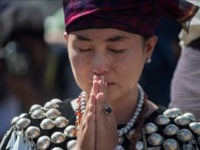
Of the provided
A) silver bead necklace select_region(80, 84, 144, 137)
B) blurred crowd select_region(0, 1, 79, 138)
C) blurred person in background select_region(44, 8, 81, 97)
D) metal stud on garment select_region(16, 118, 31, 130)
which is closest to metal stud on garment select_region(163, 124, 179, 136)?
silver bead necklace select_region(80, 84, 144, 137)

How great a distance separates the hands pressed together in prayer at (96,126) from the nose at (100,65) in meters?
0.07

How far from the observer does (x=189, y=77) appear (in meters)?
4.88

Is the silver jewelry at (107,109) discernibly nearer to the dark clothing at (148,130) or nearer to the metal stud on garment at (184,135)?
the dark clothing at (148,130)

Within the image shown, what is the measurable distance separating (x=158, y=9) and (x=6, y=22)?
3.21 metres

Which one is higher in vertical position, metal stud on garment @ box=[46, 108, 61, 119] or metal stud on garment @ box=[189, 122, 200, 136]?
metal stud on garment @ box=[46, 108, 61, 119]

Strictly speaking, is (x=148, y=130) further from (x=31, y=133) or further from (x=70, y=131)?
(x=31, y=133)

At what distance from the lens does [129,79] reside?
13.7ft

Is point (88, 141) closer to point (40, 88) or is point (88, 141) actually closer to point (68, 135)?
point (68, 135)

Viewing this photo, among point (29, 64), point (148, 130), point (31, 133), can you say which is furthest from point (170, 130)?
point (29, 64)

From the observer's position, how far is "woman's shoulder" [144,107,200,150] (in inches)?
169

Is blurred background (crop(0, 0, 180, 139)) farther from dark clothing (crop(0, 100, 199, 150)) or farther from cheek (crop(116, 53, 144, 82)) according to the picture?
cheek (crop(116, 53, 144, 82))

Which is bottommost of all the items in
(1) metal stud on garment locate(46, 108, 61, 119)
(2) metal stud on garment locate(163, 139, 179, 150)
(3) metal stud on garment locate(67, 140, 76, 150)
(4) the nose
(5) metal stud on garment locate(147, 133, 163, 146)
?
(2) metal stud on garment locate(163, 139, 179, 150)

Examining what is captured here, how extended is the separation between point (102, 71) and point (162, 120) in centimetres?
45

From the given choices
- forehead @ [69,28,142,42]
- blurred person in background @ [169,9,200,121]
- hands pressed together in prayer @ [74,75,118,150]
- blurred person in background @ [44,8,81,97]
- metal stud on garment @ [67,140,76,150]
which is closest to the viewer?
hands pressed together in prayer @ [74,75,118,150]
